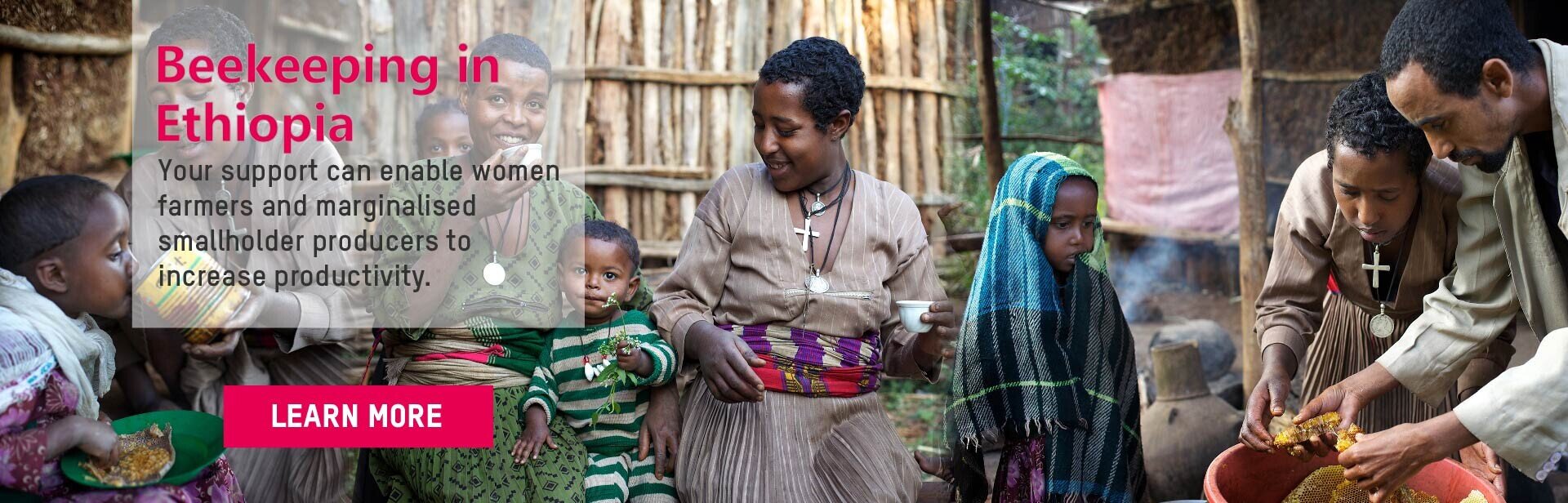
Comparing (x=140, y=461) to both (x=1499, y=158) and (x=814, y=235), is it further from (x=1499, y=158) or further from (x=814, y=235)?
(x=1499, y=158)

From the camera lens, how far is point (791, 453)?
314 cm

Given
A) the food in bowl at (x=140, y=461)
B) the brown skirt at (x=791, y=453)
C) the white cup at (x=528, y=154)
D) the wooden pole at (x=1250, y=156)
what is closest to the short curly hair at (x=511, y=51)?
the white cup at (x=528, y=154)

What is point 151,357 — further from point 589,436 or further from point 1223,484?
point 1223,484

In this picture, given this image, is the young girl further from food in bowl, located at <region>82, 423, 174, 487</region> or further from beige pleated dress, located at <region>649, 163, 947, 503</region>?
food in bowl, located at <region>82, 423, 174, 487</region>

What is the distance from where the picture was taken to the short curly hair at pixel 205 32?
10.4 feet

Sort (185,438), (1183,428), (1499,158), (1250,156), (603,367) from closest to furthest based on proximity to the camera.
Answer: (1499,158), (185,438), (603,367), (1183,428), (1250,156)

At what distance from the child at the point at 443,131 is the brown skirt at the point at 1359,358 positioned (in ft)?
9.32

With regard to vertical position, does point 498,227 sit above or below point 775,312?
above

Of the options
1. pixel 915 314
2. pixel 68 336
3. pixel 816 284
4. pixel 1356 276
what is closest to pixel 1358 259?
pixel 1356 276

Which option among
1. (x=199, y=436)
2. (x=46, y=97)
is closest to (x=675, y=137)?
(x=46, y=97)

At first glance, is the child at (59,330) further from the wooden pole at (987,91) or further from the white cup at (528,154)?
the wooden pole at (987,91)

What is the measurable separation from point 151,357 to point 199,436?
0.81m

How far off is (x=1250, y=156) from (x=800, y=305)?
11.9ft

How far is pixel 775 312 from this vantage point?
3.20m
